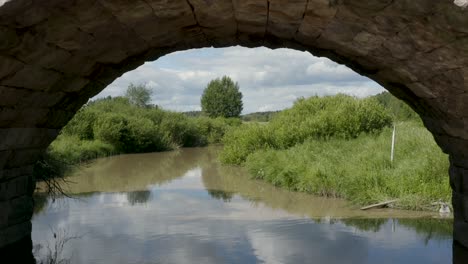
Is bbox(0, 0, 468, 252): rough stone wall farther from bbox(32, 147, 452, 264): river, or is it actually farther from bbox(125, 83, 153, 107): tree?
bbox(125, 83, 153, 107): tree

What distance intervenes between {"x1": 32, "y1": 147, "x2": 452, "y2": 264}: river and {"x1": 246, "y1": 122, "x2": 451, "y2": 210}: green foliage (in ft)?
1.39

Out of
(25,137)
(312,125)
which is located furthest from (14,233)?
(312,125)

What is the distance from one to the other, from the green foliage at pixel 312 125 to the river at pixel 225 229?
4515mm

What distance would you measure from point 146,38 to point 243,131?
52.7 ft

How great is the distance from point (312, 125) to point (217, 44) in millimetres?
12745

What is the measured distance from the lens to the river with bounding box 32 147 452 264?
6.16 meters

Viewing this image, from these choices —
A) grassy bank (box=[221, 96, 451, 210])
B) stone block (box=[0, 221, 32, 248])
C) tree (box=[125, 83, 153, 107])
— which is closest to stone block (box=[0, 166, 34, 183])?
stone block (box=[0, 221, 32, 248])

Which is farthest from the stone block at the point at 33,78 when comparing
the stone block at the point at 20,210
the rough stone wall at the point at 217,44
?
the stone block at the point at 20,210

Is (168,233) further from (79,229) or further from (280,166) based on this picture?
(280,166)

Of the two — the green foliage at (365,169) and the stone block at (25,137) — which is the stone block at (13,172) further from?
the green foliage at (365,169)

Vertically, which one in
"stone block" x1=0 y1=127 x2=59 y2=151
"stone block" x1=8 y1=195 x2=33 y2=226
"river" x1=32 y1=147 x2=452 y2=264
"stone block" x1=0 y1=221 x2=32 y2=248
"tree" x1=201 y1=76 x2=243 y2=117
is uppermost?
"tree" x1=201 y1=76 x2=243 y2=117

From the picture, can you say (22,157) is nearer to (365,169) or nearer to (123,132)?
(365,169)

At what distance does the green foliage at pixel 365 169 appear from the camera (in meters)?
9.55

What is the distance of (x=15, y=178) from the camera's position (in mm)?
4609
